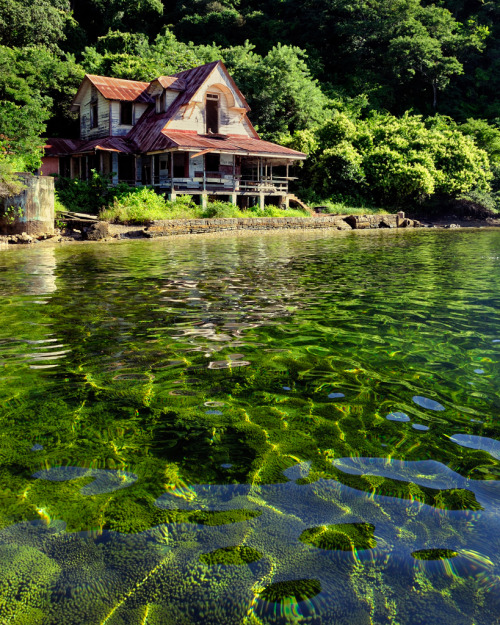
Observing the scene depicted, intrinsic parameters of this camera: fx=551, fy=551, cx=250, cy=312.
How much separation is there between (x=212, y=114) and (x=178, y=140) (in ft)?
16.7

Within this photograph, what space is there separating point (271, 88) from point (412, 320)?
1314 inches

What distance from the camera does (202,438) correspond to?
12.3 feet

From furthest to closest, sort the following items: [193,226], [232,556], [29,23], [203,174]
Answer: [29,23], [203,174], [193,226], [232,556]

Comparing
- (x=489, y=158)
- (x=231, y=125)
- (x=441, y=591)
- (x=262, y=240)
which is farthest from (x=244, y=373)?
(x=489, y=158)

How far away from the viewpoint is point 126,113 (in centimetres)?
3334

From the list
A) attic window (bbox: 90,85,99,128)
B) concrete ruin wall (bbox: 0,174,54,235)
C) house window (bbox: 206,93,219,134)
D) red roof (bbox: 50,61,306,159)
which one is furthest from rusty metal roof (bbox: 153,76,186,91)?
concrete ruin wall (bbox: 0,174,54,235)

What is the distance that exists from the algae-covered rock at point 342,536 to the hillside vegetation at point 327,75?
716 inches

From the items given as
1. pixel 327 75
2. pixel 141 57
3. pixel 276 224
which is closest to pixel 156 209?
pixel 276 224

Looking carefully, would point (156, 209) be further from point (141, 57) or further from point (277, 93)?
point (141, 57)

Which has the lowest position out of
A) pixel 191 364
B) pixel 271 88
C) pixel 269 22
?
pixel 191 364

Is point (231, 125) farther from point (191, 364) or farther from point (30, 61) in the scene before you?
point (191, 364)

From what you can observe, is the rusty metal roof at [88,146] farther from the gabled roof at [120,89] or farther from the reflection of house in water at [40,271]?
the reflection of house in water at [40,271]

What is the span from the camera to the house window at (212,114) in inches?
1244

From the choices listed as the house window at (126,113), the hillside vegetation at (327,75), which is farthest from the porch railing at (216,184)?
the house window at (126,113)
